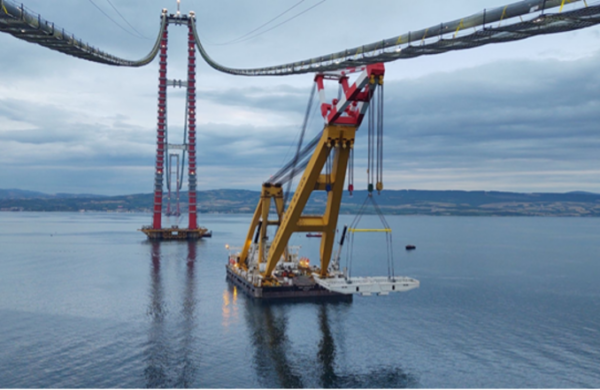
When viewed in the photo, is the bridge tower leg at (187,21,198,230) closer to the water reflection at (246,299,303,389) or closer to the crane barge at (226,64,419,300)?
the crane barge at (226,64,419,300)

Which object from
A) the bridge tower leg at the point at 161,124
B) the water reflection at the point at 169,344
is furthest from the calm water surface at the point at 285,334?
the bridge tower leg at the point at 161,124

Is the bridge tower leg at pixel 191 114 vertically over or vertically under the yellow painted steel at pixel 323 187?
over

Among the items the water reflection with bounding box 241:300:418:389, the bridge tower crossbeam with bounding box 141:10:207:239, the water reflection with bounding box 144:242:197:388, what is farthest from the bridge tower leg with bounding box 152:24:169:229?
the water reflection with bounding box 241:300:418:389

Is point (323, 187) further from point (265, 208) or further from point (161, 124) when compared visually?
point (161, 124)

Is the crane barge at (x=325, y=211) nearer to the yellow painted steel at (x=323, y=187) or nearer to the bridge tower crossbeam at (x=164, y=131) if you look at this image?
the yellow painted steel at (x=323, y=187)

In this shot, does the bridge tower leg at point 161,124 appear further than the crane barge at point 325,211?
Yes

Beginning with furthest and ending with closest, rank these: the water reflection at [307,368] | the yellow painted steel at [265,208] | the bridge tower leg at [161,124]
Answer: the bridge tower leg at [161,124] < the yellow painted steel at [265,208] < the water reflection at [307,368]
